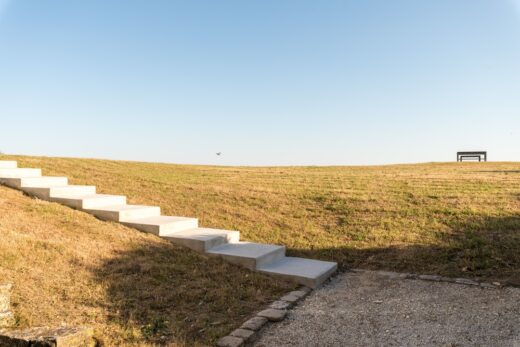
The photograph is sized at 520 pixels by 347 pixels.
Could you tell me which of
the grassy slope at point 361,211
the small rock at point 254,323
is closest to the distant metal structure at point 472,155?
the grassy slope at point 361,211

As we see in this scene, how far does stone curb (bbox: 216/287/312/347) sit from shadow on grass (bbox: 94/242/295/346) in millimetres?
123

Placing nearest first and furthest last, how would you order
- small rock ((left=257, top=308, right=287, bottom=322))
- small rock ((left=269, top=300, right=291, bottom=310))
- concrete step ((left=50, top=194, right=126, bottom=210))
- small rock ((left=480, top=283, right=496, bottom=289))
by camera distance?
small rock ((left=257, top=308, right=287, bottom=322)) → small rock ((left=269, top=300, right=291, bottom=310)) → small rock ((left=480, top=283, right=496, bottom=289)) → concrete step ((left=50, top=194, right=126, bottom=210))

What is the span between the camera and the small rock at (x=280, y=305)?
5089mm

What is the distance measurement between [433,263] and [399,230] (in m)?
1.38

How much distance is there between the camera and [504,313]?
4977 millimetres

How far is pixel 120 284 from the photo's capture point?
5211mm

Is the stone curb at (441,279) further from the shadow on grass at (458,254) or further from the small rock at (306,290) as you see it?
the small rock at (306,290)

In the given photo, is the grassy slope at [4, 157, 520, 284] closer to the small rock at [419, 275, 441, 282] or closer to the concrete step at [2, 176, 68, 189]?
the small rock at [419, 275, 441, 282]

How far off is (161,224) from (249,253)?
5.83 ft

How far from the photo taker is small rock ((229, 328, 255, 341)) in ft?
13.8

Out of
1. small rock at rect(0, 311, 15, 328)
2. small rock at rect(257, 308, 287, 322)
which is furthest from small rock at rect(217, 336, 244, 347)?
small rock at rect(0, 311, 15, 328)

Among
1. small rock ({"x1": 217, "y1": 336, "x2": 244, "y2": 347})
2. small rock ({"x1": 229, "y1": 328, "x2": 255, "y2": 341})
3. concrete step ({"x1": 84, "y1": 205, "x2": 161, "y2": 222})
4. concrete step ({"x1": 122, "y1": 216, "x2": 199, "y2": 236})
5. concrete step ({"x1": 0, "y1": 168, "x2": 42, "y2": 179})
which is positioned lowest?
small rock ({"x1": 217, "y1": 336, "x2": 244, "y2": 347})

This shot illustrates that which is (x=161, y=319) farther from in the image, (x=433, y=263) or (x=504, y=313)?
(x=433, y=263)

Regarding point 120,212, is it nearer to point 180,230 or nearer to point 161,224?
point 161,224
